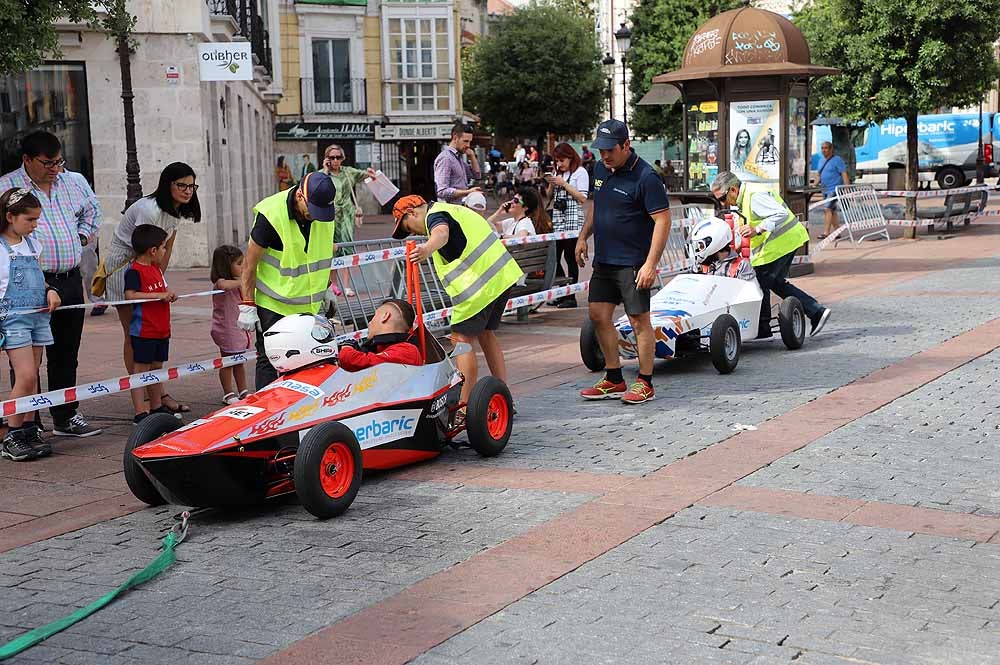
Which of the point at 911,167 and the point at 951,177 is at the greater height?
the point at 911,167

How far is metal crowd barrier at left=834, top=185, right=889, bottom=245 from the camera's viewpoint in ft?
71.7

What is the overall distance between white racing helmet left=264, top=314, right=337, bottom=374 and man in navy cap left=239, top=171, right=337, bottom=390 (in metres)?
0.86

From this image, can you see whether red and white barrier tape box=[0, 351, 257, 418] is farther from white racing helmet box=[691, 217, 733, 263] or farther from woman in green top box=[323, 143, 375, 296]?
woman in green top box=[323, 143, 375, 296]

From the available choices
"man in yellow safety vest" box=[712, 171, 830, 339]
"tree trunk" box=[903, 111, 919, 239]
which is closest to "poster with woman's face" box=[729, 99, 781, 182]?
"man in yellow safety vest" box=[712, 171, 830, 339]

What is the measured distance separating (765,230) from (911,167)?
15.4 meters

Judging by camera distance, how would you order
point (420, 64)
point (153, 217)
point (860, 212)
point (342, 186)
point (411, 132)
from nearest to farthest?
1. point (153, 217)
2. point (342, 186)
3. point (860, 212)
4. point (411, 132)
5. point (420, 64)

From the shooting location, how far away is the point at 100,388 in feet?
25.0

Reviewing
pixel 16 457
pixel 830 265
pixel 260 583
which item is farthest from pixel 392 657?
pixel 830 265

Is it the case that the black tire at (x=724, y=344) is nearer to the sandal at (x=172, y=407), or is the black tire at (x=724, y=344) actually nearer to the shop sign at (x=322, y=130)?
the sandal at (x=172, y=407)

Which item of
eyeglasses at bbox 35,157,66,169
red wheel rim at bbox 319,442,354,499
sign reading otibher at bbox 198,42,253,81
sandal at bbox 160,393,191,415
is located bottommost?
sandal at bbox 160,393,191,415

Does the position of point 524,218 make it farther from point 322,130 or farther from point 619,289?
point 322,130

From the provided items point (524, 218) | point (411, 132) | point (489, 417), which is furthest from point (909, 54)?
point (411, 132)

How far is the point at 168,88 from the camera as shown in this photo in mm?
19328

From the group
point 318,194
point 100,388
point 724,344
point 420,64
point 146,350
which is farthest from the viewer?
point 420,64
